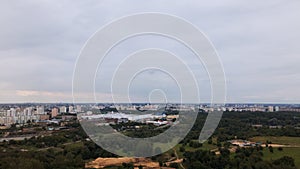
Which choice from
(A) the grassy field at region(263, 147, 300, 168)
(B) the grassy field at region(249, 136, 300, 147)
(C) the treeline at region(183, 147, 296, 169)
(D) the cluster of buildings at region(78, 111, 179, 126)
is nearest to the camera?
(C) the treeline at region(183, 147, 296, 169)

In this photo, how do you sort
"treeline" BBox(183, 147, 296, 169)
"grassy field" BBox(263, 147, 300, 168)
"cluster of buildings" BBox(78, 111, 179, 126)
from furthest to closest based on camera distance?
"cluster of buildings" BBox(78, 111, 179, 126) < "grassy field" BBox(263, 147, 300, 168) < "treeline" BBox(183, 147, 296, 169)

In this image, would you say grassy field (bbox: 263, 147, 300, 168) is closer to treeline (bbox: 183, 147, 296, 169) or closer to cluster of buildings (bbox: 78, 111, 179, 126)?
treeline (bbox: 183, 147, 296, 169)

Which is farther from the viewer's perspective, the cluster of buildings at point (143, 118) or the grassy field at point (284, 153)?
the cluster of buildings at point (143, 118)

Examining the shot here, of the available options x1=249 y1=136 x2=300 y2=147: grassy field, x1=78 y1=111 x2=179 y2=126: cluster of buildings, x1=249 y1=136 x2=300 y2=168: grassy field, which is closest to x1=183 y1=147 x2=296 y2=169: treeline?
x1=249 y1=136 x2=300 y2=168: grassy field

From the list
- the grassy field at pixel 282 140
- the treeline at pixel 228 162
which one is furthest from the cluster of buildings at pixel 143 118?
the treeline at pixel 228 162

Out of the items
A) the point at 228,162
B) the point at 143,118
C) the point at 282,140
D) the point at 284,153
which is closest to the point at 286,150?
the point at 284,153

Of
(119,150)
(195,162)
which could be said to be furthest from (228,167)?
(119,150)

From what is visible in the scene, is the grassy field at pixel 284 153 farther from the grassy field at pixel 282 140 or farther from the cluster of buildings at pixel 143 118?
the cluster of buildings at pixel 143 118

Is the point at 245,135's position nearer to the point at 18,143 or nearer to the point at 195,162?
the point at 195,162

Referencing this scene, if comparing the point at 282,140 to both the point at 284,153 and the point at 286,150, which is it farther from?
the point at 284,153

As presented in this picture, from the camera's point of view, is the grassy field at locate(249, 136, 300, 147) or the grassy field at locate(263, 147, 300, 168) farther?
the grassy field at locate(249, 136, 300, 147)

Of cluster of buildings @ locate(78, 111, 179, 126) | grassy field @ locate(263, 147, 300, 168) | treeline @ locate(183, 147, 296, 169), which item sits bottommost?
grassy field @ locate(263, 147, 300, 168)
